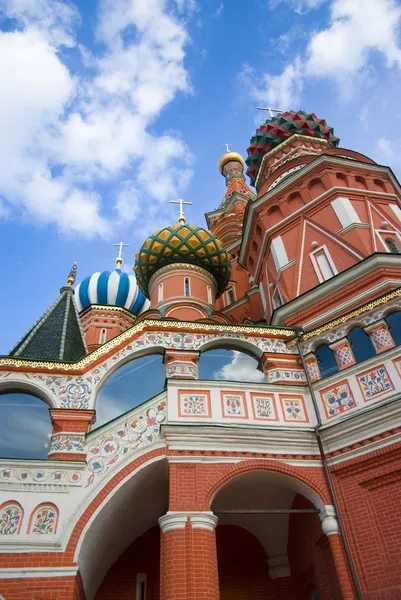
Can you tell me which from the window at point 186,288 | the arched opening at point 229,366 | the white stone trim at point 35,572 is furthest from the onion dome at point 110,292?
the white stone trim at point 35,572

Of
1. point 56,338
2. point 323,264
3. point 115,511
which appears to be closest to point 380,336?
point 323,264

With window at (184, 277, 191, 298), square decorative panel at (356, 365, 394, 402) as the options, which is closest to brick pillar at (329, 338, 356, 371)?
square decorative panel at (356, 365, 394, 402)

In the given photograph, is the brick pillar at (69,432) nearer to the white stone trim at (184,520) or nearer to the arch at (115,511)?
the arch at (115,511)

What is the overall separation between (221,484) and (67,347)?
4984 millimetres

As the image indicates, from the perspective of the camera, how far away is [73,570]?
266 inches

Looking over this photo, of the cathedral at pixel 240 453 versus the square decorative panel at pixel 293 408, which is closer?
the cathedral at pixel 240 453

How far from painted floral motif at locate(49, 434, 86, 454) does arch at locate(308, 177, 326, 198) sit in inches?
356

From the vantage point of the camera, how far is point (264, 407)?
8406 mm

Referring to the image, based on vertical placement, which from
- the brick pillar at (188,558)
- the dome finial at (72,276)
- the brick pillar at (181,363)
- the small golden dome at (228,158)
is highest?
the small golden dome at (228,158)

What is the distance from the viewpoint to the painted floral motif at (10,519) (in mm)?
6922

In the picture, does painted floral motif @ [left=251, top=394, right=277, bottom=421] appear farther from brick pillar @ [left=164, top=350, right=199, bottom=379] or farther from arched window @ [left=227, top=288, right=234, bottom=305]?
arched window @ [left=227, top=288, right=234, bottom=305]

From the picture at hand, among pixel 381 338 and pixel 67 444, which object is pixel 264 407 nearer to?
pixel 381 338

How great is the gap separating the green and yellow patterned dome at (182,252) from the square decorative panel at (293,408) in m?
8.74

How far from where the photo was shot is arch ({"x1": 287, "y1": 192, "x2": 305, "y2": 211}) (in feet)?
45.8
